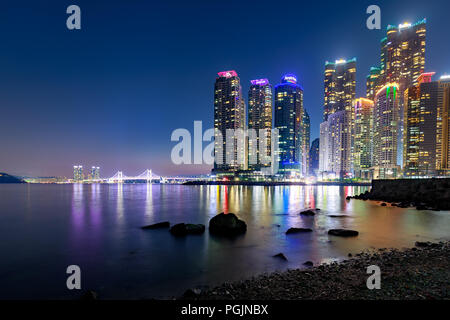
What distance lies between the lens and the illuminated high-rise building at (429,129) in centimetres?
16500

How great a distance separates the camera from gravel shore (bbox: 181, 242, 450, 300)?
767cm

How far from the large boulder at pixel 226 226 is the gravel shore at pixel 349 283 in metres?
9.32

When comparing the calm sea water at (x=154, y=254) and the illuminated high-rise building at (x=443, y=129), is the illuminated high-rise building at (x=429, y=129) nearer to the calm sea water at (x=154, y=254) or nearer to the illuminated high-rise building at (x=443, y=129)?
the illuminated high-rise building at (x=443, y=129)

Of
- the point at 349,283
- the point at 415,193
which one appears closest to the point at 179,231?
the point at 349,283

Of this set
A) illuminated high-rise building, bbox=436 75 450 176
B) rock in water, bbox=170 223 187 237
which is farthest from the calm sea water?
illuminated high-rise building, bbox=436 75 450 176

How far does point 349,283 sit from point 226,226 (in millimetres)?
12430

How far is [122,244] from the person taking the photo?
1791cm

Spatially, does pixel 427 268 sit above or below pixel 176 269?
above

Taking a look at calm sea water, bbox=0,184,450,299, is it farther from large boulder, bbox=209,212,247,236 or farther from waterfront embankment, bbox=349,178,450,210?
waterfront embankment, bbox=349,178,450,210

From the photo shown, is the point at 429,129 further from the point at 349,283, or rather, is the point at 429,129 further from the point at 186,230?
the point at 349,283

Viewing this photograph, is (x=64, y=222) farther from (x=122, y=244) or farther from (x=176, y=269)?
(x=176, y=269)

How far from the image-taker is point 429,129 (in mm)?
167125
